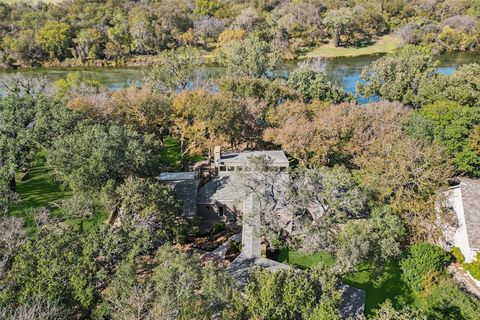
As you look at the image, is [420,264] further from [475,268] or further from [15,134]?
[15,134]

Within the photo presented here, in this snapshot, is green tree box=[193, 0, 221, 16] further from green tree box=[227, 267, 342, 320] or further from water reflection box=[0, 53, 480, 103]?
green tree box=[227, 267, 342, 320]

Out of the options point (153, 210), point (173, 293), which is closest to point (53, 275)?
point (173, 293)

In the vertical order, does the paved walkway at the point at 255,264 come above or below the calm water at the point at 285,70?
below

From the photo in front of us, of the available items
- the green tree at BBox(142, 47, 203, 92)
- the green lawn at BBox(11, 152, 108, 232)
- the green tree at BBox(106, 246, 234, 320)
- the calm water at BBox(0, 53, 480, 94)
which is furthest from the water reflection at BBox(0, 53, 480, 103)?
the green tree at BBox(106, 246, 234, 320)

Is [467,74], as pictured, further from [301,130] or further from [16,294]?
[16,294]

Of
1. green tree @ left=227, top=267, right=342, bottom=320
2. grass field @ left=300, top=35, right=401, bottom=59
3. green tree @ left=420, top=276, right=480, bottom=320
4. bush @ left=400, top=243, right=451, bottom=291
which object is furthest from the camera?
grass field @ left=300, top=35, right=401, bottom=59

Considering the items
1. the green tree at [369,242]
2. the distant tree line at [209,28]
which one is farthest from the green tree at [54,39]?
the green tree at [369,242]

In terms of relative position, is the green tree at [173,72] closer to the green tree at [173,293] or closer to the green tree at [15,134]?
the green tree at [15,134]
